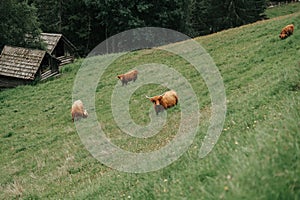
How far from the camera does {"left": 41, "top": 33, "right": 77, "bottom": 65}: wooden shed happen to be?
1649 inches

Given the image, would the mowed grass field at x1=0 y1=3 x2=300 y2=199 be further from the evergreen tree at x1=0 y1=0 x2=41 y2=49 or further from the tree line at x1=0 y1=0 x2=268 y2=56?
the tree line at x1=0 y1=0 x2=268 y2=56

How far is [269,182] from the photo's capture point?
11.3 feet

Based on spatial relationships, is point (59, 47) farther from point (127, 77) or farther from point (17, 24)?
point (127, 77)

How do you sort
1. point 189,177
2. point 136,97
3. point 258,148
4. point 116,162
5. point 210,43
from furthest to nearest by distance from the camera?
point 210,43, point 136,97, point 116,162, point 189,177, point 258,148

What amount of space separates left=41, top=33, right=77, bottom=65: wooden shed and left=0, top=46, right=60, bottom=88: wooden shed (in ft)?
18.6

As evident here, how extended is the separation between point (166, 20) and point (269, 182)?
54.6m

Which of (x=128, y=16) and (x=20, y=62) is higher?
(x=128, y=16)

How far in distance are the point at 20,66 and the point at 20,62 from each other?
0.53 meters

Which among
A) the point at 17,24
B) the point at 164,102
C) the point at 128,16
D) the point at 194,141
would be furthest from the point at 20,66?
the point at 194,141

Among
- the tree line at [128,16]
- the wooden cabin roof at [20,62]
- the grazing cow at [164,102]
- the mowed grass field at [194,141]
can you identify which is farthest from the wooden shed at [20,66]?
the grazing cow at [164,102]

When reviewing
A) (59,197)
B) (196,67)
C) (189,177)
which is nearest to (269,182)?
(189,177)

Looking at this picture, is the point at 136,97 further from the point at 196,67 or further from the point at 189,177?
the point at 189,177

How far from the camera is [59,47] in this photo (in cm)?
4506

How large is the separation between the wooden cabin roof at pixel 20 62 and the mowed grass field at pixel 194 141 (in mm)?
2749
